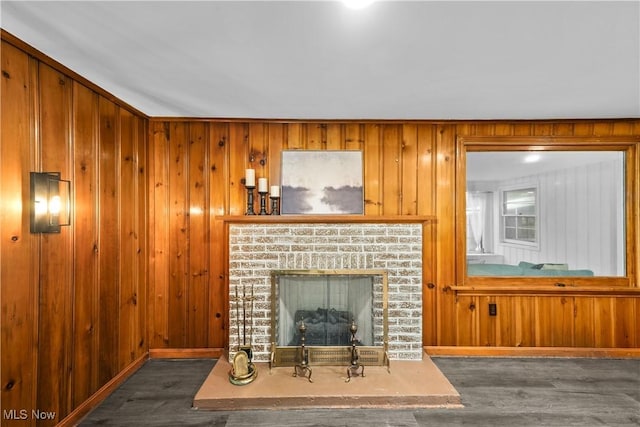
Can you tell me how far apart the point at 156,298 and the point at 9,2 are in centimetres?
238

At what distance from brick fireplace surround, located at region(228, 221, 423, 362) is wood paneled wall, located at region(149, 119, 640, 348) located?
0.86 feet

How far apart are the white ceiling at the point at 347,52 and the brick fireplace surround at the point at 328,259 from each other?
3.48ft

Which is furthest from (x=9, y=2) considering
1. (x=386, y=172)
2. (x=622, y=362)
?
(x=622, y=362)

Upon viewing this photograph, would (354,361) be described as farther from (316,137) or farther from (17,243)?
(17,243)

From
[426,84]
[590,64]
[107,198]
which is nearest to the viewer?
[590,64]

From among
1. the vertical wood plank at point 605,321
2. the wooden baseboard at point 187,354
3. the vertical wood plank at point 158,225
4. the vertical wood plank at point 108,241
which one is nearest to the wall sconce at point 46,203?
the vertical wood plank at point 108,241

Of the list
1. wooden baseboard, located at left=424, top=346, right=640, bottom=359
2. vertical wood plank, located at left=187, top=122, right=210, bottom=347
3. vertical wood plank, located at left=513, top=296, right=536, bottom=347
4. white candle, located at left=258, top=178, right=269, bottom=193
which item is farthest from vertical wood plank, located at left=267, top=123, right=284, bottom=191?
vertical wood plank, located at left=513, top=296, right=536, bottom=347

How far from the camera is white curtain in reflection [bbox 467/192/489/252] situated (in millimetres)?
3023

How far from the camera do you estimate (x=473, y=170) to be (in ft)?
9.92

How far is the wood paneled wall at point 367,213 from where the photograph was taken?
293 cm

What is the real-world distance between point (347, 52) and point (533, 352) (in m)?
3.19

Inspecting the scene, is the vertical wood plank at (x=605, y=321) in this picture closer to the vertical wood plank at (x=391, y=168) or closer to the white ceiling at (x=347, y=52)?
the white ceiling at (x=347, y=52)

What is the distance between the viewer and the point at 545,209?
3057 mm

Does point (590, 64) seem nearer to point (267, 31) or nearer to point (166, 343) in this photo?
point (267, 31)
